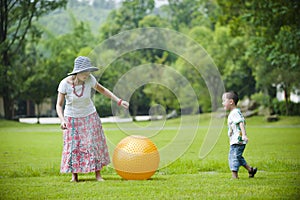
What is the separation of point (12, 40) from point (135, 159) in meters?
30.0

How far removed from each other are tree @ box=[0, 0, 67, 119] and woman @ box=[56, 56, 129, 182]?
86.8 ft

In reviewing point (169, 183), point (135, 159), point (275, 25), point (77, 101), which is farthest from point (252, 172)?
point (275, 25)

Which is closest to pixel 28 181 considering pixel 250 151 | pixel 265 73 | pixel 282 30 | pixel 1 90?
pixel 250 151

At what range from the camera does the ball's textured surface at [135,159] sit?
25.3 feet

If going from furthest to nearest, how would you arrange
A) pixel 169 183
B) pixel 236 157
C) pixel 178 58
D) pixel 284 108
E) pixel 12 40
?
1. pixel 178 58
2. pixel 12 40
3. pixel 284 108
4. pixel 236 157
5. pixel 169 183

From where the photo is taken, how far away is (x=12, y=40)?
35.8 m

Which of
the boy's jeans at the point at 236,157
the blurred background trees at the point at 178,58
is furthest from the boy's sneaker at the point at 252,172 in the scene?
the blurred background trees at the point at 178,58

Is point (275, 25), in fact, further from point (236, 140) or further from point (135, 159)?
point (135, 159)

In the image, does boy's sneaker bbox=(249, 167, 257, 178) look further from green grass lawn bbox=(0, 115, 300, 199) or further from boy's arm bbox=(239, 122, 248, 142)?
boy's arm bbox=(239, 122, 248, 142)

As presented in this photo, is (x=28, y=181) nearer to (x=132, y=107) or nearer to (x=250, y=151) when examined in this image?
(x=250, y=151)

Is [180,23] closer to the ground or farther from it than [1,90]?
farther from it

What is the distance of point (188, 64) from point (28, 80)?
10921 mm

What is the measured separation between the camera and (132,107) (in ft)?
133

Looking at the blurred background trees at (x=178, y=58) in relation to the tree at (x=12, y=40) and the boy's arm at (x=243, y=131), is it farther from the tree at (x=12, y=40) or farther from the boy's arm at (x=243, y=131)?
the boy's arm at (x=243, y=131)
